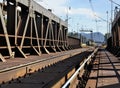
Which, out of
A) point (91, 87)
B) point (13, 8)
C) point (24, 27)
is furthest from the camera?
point (24, 27)

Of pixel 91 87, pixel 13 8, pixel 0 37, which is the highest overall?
pixel 13 8

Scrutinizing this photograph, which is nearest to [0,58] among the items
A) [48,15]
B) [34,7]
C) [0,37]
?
[0,37]

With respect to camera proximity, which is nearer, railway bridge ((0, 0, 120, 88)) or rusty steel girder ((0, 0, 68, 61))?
railway bridge ((0, 0, 120, 88))

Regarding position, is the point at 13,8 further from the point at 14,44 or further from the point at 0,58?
the point at 0,58

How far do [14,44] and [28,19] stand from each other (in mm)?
3965

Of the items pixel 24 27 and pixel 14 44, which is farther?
pixel 24 27

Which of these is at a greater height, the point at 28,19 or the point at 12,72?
the point at 28,19

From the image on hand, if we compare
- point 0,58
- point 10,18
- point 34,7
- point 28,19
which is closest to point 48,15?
point 34,7

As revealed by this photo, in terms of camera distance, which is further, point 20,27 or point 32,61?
point 20,27

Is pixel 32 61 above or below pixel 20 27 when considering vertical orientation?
below

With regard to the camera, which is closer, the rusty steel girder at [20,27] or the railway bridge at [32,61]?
the railway bridge at [32,61]

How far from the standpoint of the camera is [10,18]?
23.4 meters

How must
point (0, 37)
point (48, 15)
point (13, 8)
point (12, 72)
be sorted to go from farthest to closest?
point (48, 15)
point (13, 8)
point (0, 37)
point (12, 72)

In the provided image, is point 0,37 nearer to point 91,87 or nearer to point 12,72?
point 12,72
